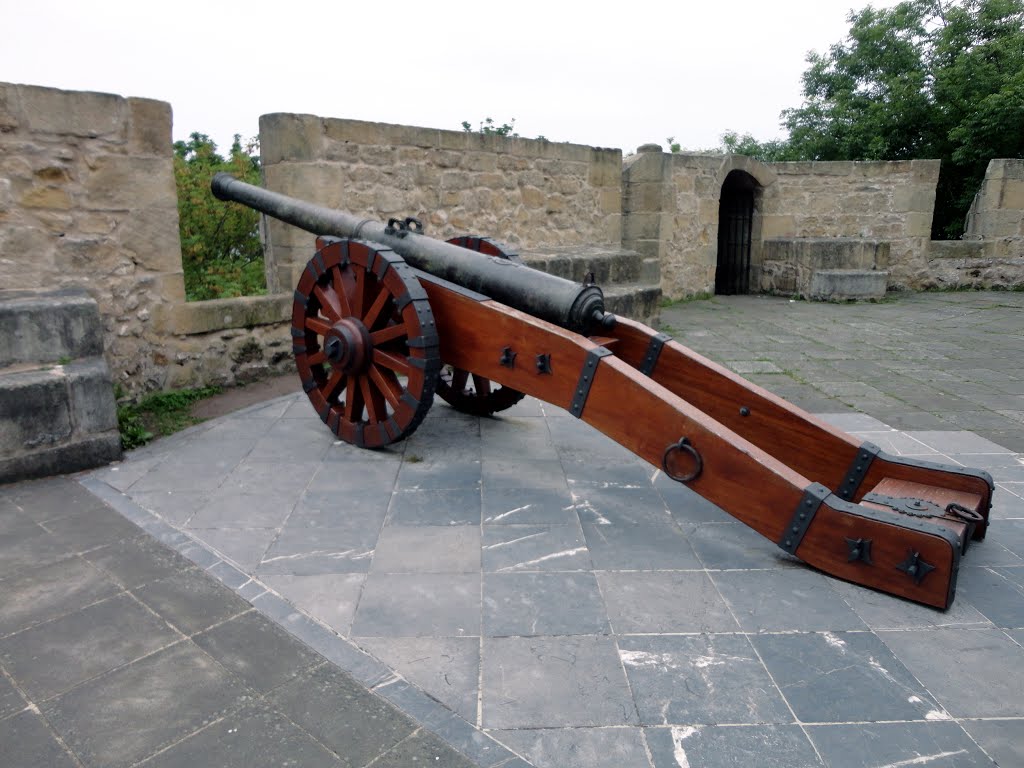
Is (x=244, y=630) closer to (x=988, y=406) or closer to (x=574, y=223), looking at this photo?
(x=988, y=406)

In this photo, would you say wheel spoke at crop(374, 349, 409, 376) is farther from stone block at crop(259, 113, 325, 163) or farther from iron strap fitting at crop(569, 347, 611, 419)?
stone block at crop(259, 113, 325, 163)

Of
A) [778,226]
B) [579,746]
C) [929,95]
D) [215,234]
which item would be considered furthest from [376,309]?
[929,95]

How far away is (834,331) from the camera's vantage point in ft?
26.5

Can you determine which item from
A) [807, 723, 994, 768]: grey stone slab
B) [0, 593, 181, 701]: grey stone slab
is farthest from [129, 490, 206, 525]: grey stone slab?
[807, 723, 994, 768]: grey stone slab

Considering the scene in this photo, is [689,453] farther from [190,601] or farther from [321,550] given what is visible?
[190,601]

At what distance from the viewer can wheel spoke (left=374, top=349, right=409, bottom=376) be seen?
3480 mm

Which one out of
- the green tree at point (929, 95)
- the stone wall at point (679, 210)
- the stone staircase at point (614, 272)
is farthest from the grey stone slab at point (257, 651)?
the green tree at point (929, 95)

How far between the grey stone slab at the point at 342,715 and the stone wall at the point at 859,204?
10.8 m

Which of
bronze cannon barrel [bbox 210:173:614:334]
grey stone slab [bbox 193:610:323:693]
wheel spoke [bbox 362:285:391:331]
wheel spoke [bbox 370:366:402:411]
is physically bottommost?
grey stone slab [bbox 193:610:323:693]

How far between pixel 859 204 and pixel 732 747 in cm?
1142

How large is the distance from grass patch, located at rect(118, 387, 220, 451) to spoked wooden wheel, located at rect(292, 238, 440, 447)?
0.84m

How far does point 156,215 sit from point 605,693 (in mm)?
3721

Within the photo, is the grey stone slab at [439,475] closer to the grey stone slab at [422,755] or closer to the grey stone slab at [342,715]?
the grey stone slab at [342,715]

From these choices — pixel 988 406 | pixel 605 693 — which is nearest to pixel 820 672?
pixel 605 693
